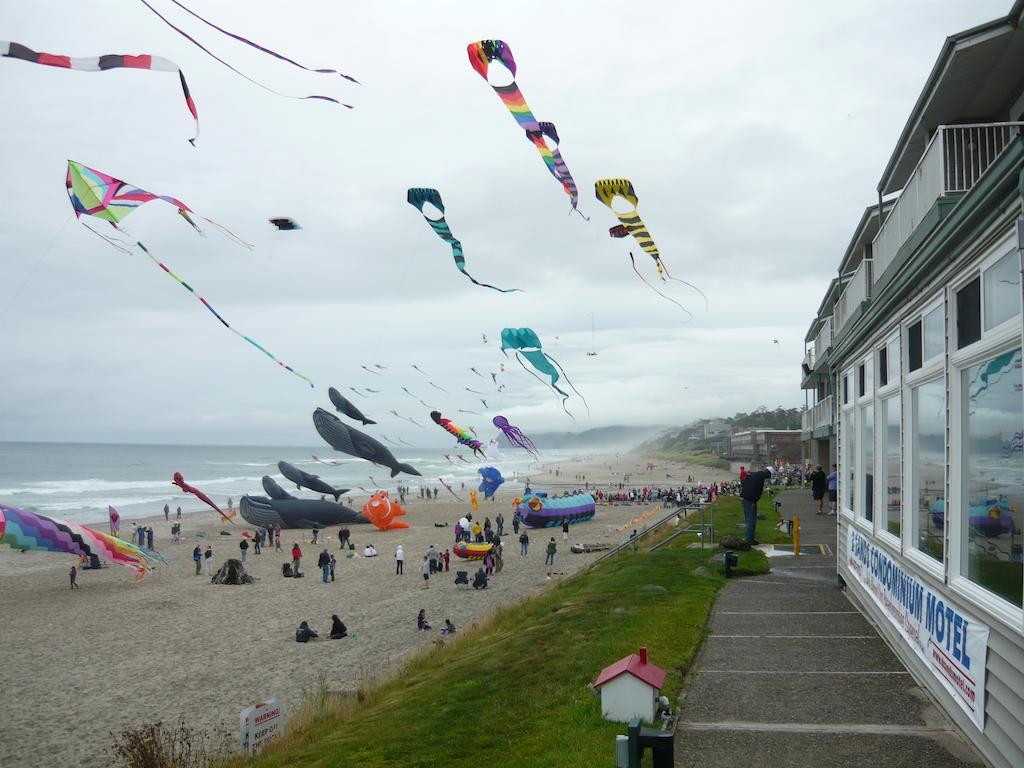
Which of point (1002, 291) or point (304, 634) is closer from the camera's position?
point (1002, 291)

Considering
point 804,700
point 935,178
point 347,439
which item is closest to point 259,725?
point 804,700

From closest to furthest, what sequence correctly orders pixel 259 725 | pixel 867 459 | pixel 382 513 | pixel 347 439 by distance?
pixel 867 459 → pixel 259 725 → pixel 382 513 → pixel 347 439

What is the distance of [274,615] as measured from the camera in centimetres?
2241

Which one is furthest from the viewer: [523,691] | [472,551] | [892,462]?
[472,551]

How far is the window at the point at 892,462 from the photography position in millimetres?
7910

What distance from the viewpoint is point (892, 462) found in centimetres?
828

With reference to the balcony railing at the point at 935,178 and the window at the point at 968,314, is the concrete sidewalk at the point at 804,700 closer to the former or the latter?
the window at the point at 968,314

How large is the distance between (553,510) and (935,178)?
37682 millimetres

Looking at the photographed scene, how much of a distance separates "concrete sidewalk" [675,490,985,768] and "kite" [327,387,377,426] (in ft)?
123

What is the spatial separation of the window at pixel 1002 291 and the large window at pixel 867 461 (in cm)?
486

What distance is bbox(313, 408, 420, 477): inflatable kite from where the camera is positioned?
4994 cm

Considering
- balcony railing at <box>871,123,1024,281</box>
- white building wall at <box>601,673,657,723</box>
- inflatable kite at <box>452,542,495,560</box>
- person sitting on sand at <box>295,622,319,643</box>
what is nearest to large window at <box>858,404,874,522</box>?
balcony railing at <box>871,123,1024,281</box>

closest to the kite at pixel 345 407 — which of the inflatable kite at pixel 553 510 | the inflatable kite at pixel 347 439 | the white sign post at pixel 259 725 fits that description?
the inflatable kite at pixel 347 439

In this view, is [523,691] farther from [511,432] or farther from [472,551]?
[511,432]
